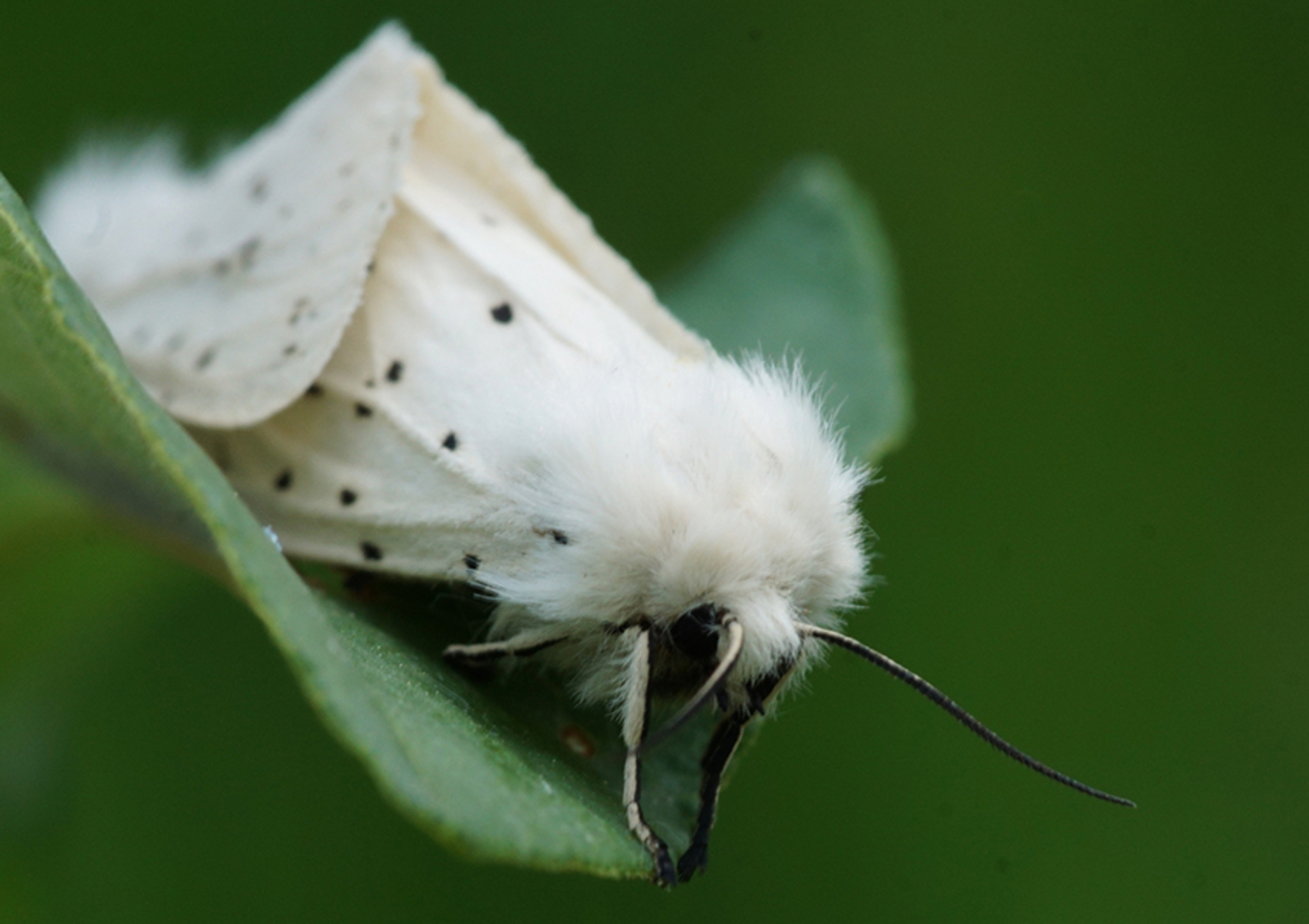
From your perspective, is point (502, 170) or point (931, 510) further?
point (931, 510)

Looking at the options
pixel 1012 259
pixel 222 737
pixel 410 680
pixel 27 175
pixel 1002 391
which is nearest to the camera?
pixel 410 680

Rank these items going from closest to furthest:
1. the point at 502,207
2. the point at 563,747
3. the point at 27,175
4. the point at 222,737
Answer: the point at 563,747
the point at 502,207
the point at 222,737
the point at 27,175

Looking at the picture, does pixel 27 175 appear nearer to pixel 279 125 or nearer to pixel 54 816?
pixel 279 125

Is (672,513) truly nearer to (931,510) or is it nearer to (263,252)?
→ (263,252)

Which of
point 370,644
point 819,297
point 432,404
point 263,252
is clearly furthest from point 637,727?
point 819,297

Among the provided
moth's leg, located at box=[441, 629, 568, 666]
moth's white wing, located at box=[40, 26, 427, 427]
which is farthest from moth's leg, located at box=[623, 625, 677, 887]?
moth's white wing, located at box=[40, 26, 427, 427]

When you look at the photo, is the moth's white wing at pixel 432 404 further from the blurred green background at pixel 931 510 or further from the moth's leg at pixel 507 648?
the blurred green background at pixel 931 510

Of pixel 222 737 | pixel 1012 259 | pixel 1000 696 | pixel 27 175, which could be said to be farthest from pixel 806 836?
pixel 27 175
